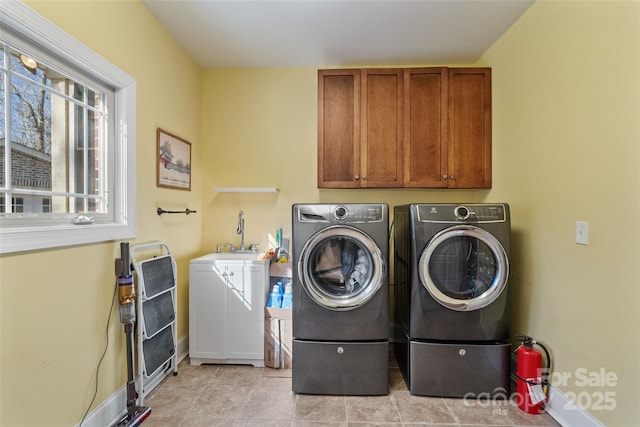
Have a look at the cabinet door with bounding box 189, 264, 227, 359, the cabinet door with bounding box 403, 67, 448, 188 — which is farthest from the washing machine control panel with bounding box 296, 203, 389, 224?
the cabinet door with bounding box 189, 264, 227, 359

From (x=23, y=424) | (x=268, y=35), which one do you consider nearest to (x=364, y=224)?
(x=268, y=35)

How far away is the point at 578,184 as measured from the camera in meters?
1.57

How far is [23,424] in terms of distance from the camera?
1.17 metres

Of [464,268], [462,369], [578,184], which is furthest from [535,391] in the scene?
[578,184]

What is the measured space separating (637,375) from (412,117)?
1996 mm

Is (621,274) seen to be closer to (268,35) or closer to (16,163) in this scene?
(268,35)

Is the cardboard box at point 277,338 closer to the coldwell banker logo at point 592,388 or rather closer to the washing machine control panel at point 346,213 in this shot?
the washing machine control panel at point 346,213

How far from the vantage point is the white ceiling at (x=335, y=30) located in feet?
6.24

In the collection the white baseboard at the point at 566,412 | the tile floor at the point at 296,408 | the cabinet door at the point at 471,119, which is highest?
the cabinet door at the point at 471,119

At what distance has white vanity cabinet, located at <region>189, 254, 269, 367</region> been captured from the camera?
223cm

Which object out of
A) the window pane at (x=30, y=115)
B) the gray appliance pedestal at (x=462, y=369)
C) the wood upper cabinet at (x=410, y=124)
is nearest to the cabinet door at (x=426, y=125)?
the wood upper cabinet at (x=410, y=124)

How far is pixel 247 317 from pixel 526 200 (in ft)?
7.23

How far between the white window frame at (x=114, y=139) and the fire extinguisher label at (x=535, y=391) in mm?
2594

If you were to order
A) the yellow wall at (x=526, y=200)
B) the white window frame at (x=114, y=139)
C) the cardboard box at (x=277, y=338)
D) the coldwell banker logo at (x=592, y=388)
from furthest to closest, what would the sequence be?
the cardboard box at (x=277, y=338) < the coldwell banker logo at (x=592, y=388) < the yellow wall at (x=526, y=200) < the white window frame at (x=114, y=139)
